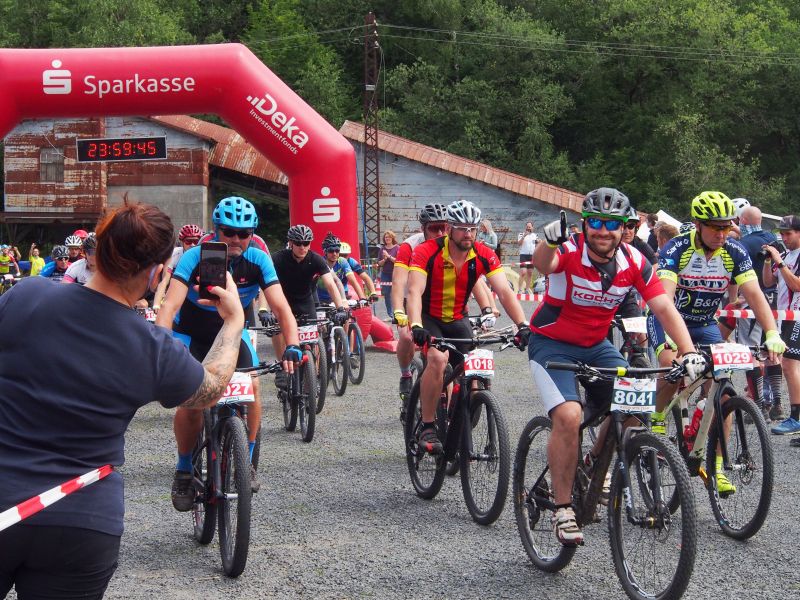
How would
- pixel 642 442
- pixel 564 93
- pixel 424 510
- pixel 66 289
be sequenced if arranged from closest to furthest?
pixel 66 289, pixel 642 442, pixel 424 510, pixel 564 93

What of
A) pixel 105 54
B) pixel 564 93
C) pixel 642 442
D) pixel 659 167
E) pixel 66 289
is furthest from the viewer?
pixel 564 93

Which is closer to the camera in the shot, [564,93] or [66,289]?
[66,289]

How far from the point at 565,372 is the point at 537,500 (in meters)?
0.66

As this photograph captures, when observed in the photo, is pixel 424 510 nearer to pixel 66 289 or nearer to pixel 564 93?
pixel 66 289


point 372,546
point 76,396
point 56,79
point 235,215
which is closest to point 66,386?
point 76,396

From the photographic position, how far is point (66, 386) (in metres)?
2.92

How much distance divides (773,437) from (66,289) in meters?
7.55

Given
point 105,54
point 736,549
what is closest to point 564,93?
point 105,54

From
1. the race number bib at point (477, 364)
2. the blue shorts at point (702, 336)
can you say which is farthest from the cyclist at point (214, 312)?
the blue shorts at point (702, 336)

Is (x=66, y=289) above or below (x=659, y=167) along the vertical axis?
below

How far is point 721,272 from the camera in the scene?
7.03 m

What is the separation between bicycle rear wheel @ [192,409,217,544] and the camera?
19.2ft

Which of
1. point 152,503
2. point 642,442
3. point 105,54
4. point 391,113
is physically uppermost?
point 391,113

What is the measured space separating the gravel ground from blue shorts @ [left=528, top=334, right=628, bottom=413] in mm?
864
